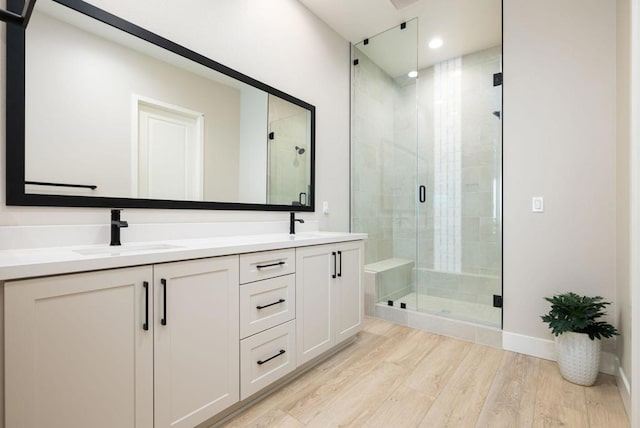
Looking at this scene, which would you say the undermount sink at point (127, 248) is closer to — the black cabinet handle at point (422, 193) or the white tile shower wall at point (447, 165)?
the black cabinet handle at point (422, 193)

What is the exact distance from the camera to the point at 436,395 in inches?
68.5

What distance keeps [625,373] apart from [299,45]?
3143mm

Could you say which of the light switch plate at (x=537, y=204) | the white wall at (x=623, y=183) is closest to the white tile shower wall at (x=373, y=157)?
the light switch plate at (x=537, y=204)

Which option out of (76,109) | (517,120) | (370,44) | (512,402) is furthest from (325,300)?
→ (370,44)

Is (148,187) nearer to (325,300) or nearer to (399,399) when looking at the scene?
(325,300)

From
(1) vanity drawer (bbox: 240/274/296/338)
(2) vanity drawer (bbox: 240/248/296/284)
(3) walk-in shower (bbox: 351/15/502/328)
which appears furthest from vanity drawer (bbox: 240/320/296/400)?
(3) walk-in shower (bbox: 351/15/502/328)

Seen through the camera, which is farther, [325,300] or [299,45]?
[299,45]

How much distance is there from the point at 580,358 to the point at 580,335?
0.13 metres

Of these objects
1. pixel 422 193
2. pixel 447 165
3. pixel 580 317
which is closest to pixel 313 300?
pixel 580 317

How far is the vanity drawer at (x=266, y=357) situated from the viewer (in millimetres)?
1538

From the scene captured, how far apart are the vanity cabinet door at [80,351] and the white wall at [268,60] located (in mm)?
554

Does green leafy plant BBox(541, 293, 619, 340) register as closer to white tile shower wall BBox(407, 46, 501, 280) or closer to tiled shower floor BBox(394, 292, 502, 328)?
tiled shower floor BBox(394, 292, 502, 328)

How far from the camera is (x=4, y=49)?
1.25 m

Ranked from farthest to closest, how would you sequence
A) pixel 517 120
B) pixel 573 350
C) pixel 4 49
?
pixel 517 120, pixel 573 350, pixel 4 49
